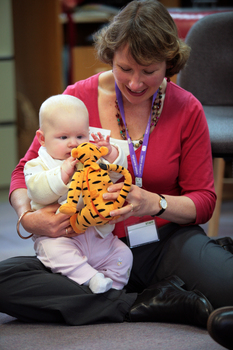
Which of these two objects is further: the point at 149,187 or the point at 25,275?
the point at 149,187

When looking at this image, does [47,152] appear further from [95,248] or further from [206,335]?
[206,335]

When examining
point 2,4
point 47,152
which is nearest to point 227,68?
point 47,152

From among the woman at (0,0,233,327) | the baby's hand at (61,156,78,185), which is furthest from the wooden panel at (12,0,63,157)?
the baby's hand at (61,156,78,185)

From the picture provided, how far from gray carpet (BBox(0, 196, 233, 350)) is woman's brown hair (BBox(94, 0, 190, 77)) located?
77cm

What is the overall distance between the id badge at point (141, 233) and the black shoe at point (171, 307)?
0.17 meters

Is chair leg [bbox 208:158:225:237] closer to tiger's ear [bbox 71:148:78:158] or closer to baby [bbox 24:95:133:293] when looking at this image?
baby [bbox 24:95:133:293]

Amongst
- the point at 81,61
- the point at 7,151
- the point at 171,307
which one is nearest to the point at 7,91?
the point at 7,151

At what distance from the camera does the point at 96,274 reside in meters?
1.24

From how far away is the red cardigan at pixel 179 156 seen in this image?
1425mm

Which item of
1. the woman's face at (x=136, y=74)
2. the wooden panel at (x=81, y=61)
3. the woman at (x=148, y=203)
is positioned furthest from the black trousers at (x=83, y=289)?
the wooden panel at (x=81, y=61)

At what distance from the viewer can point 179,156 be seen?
4.83 ft

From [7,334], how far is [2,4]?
7.32 feet

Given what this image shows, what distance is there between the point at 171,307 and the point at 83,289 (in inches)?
10.1

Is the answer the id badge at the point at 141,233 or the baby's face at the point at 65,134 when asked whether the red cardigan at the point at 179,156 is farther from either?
the baby's face at the point at 65,134
